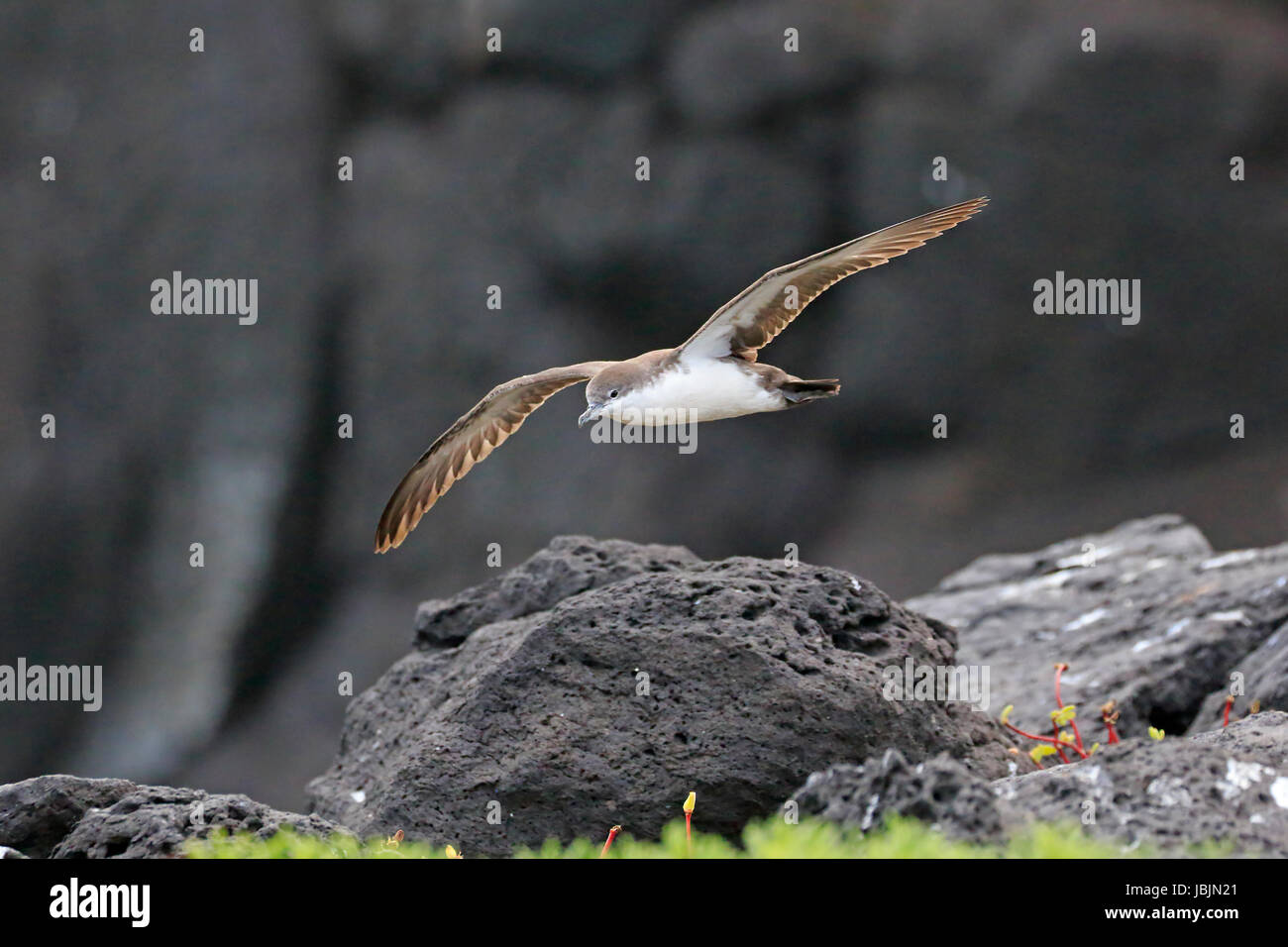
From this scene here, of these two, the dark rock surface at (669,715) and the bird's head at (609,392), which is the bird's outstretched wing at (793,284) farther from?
the dark rock surface at (669,715)

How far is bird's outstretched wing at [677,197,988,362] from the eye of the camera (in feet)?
17.7

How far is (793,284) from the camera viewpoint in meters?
5.66

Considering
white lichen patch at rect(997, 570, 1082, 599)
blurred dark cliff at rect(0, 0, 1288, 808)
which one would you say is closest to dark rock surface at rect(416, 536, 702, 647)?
white lichen patch at rect(997, 570, 1082, 599)

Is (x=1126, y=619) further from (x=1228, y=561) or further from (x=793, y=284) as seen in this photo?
(x=793, y=284)

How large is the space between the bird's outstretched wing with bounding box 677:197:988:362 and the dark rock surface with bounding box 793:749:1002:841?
8.67 ft

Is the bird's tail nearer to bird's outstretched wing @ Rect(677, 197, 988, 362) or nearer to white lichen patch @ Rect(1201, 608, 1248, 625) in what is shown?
bird's outstretched wing @ Rect(677, 197, 988, 362)

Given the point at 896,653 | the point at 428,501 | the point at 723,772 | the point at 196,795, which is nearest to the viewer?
the point at 196,795

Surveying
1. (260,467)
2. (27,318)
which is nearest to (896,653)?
(260,467)

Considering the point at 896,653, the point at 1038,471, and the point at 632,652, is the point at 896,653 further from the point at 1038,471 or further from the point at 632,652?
the point at 1038,471

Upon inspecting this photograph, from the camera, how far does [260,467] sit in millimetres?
12812

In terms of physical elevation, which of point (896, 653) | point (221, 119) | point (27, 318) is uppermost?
point (221, 119)

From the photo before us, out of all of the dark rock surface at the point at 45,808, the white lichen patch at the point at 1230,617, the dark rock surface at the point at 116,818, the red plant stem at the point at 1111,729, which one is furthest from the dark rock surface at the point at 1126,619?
the dark rock surface at the point at 45,808
